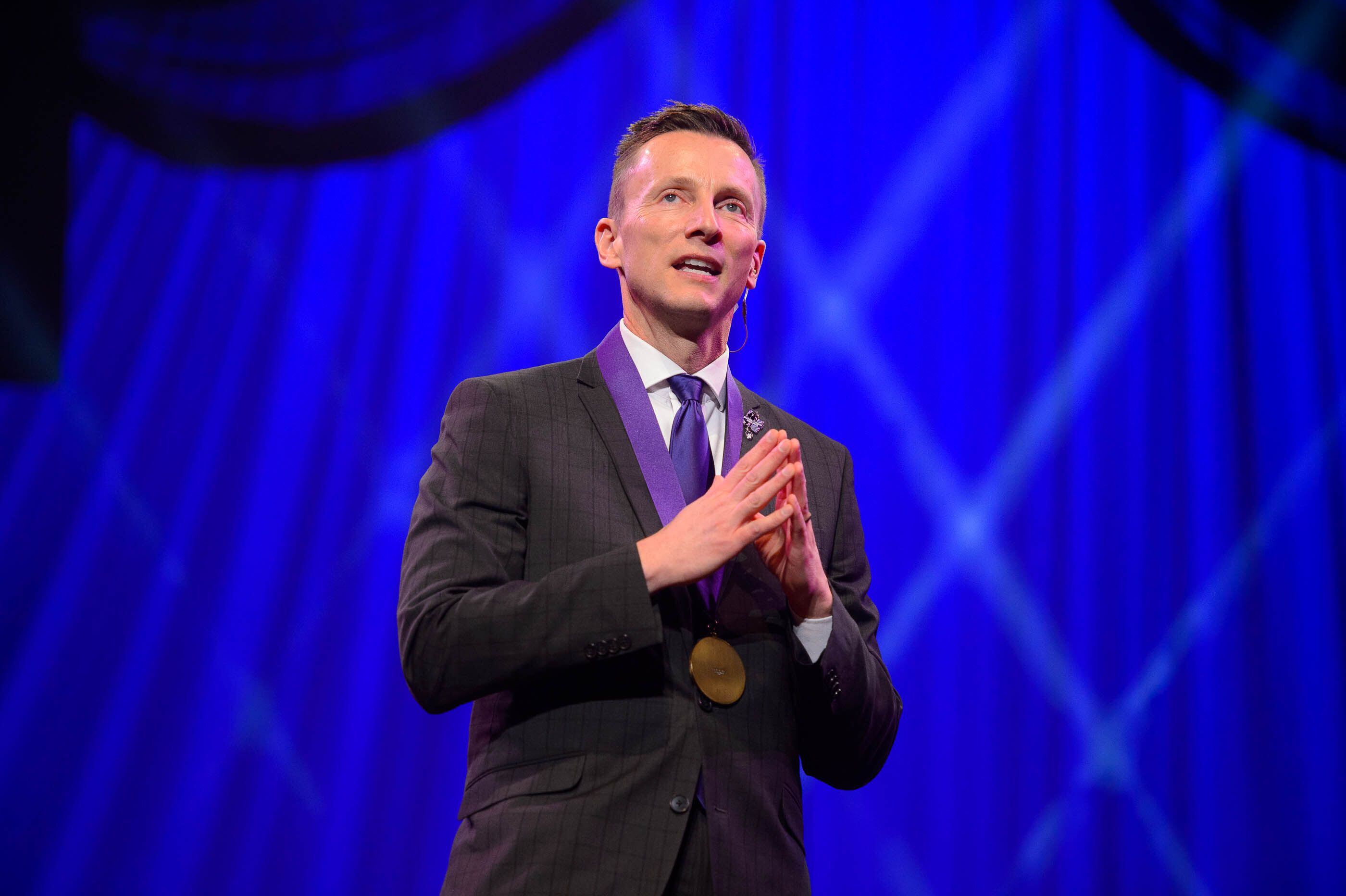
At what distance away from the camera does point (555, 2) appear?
3.72m

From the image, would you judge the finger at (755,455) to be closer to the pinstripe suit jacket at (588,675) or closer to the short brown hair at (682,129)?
the pinstripe suit jacket at (588,675)

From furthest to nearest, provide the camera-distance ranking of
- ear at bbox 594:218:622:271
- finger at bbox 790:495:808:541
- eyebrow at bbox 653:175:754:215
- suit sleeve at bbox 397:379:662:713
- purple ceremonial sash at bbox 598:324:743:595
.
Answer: ear at bbox 594:218:622:271 < eyebrow at bbox 653:175:754:215 < purple ceremonial sash at bbox 598:324:743:595 < finger at bbox 790:495:808:541 < suit sleeve at bbox 397:379:662:713

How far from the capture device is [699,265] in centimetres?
179

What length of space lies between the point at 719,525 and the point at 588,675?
0.27 meters

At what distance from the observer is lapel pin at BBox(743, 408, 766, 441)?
1.72 meters

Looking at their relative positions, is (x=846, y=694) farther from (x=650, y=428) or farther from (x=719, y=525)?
(x=650, y=428)

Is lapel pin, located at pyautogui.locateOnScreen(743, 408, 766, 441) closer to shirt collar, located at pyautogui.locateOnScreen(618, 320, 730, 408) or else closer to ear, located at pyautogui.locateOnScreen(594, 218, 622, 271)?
shirt collar, located at pyautogui.locateOnScreen(618, 320, 730, 408)

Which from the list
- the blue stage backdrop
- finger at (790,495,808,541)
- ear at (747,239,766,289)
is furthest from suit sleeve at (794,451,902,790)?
the blue stage backdrop

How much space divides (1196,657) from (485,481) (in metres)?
2.71

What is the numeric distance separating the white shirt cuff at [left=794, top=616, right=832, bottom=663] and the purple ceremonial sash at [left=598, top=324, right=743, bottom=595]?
0.13 m

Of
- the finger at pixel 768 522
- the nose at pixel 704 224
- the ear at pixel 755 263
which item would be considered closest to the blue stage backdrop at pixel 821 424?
the ear at pixel 755 263

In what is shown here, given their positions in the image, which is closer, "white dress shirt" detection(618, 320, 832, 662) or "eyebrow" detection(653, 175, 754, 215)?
"white dress shirt" detection(618, 320, 832, 662)

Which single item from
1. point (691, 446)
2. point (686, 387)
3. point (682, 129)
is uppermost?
point (682, 129)

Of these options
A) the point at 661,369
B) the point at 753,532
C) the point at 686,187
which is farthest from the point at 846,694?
the point at 686,187
